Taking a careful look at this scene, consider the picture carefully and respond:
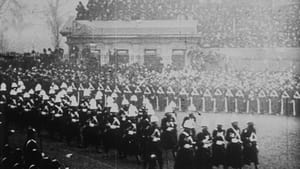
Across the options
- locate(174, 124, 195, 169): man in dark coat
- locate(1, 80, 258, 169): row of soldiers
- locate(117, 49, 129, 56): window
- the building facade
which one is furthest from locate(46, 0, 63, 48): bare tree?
locate(174, 124, 195, 169): man in dark coat

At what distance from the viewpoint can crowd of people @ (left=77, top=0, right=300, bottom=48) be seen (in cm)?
766

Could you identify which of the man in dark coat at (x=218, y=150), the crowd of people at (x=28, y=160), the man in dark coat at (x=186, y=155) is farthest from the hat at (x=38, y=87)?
the man in dark coat at (x=218, y=150)

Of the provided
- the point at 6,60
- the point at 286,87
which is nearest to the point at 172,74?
the point at 286,87

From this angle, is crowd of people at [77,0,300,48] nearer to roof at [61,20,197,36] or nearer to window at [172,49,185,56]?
roof at [61,20,197,36]

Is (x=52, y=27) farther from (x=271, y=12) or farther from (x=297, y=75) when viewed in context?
(x=297, y=75)

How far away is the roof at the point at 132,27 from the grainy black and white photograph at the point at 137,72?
20 millimetres

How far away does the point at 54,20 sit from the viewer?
8547 millimetres

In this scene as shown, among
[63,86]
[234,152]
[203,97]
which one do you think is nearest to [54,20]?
[63,86]

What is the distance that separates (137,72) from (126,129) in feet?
4.70

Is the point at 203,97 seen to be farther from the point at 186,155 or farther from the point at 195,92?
the point at 186,155

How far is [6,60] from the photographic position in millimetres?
9195

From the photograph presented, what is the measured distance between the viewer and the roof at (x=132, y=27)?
8.62 meters

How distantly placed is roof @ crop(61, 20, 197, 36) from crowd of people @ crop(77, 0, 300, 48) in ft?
0.38

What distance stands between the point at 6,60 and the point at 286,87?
6129mm
